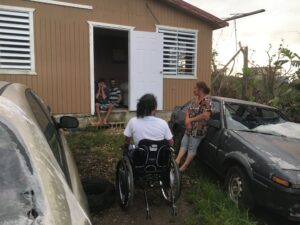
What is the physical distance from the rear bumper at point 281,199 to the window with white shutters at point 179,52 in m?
7.33

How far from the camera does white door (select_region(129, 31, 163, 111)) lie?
392 inches

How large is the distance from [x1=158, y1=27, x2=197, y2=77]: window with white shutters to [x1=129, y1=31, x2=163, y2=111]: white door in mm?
412

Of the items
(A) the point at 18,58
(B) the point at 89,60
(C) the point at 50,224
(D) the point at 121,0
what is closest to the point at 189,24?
(D) the point at 121,0

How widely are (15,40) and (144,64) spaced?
3.84 metres

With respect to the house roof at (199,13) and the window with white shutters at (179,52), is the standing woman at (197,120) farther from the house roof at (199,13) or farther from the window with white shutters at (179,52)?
the house roof at (199,13)

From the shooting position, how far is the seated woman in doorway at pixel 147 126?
161 inches

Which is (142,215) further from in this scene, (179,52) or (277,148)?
(179,52)

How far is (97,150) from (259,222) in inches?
153

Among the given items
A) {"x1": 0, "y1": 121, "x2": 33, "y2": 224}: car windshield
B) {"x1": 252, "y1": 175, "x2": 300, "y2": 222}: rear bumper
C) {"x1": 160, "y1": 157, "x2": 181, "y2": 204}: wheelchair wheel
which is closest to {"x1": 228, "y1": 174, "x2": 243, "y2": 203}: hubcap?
{"x1": 252, "y1": 175, "x2": 300, "y2": 222}: rear bumper

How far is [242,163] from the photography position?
417 cm

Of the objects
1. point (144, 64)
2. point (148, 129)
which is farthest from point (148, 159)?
point (144, 64)

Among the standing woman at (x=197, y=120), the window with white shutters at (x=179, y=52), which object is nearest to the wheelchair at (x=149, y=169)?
the standing woman at (x=197, y=120)

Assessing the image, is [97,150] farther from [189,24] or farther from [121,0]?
[189,24]

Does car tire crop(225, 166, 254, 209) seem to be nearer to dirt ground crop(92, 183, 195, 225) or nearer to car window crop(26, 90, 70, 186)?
dirt ground crop(92, 183, 195, 225)
